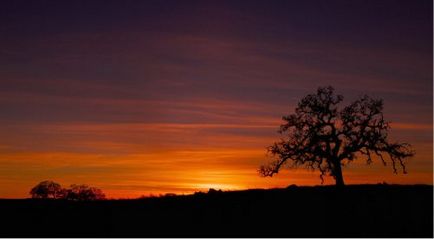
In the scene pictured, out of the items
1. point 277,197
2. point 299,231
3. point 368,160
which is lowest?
point 299,231

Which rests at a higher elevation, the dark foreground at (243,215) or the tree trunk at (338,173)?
the tree trunk at (338,173)

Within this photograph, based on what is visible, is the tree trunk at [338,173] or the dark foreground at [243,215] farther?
the tree trunk at [338,173]

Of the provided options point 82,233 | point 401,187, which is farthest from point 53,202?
point 401,187

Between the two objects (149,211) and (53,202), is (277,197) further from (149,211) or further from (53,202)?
(53,202)

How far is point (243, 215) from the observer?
3612cm

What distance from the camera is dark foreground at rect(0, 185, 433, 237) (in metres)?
31.3

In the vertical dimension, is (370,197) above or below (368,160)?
below

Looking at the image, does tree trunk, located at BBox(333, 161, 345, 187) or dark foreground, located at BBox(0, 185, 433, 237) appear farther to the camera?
tree trunk, located at BBox(333, 161, 345, 187)

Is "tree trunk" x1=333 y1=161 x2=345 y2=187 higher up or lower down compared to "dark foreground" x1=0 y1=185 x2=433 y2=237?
higher up

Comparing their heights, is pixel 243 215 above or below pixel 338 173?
below

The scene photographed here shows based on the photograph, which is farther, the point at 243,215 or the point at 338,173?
the point at 338,173

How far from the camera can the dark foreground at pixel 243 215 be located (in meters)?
31.3

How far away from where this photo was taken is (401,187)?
4434cm

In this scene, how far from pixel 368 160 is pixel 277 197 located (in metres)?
14.1
